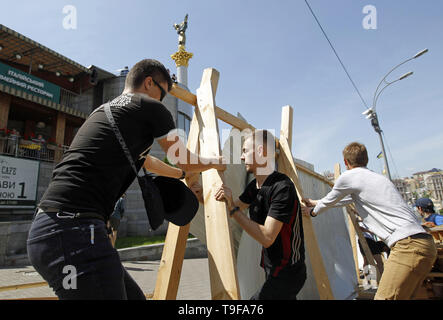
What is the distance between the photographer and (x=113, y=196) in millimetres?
1336

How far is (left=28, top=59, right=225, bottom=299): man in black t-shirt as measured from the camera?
110 centimetres

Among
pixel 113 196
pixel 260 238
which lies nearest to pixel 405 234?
pixel 260 238

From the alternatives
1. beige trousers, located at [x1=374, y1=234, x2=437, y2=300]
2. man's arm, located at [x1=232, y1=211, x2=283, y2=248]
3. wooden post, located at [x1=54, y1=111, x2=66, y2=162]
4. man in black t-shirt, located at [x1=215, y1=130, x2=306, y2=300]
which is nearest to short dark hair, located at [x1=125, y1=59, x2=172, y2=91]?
man in black t-shirt, located at [x1=215, y1=130, x2=306, y2=300]

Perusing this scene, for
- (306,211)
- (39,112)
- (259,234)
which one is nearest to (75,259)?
(259,234)

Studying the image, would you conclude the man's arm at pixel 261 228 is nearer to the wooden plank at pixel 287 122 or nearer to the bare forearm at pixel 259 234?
the bare forearm at pixel 259 234

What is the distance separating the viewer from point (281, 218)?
6.14ft

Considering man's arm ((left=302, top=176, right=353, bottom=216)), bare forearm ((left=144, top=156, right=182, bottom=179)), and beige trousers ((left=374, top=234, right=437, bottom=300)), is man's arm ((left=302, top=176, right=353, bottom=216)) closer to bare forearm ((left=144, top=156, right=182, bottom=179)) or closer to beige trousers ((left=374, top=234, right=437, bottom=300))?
beige trousers ((left=374, top=234, right=437, bottom=300))

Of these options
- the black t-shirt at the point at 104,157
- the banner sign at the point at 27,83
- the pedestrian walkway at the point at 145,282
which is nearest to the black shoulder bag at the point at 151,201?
the black t-shirt at the point at 104,157

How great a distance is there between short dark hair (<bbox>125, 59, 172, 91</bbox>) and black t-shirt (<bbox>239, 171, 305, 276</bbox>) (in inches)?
43.6

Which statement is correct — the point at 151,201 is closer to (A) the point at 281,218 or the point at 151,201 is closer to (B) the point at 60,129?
(A) the point at 281,218

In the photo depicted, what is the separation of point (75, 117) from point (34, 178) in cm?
618

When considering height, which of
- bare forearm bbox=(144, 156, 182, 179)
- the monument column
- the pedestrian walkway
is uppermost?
the monument column

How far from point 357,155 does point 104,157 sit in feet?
7.95
